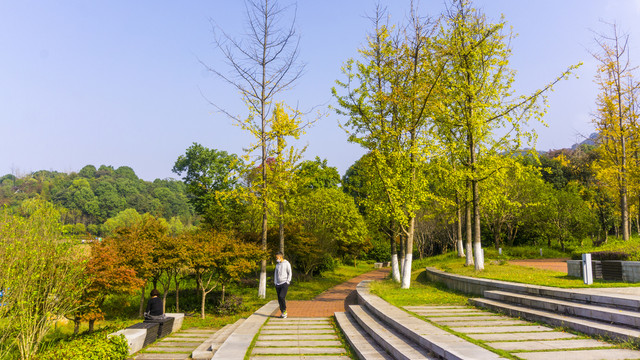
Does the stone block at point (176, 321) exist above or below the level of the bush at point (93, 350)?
below

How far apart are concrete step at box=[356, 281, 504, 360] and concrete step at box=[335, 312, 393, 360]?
524 millimetres

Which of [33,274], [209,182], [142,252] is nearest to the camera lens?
[33,274]

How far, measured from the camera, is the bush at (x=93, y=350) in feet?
19.4

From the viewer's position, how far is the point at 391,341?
20.8 ft

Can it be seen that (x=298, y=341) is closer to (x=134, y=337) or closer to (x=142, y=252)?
(x=134, y=337)

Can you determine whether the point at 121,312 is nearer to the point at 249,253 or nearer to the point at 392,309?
the point at 249,253

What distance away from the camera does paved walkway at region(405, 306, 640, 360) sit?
4734 millimetres

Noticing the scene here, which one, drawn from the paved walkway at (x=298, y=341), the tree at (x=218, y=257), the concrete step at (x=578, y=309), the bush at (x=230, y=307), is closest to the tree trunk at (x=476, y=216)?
the concrete step at (x=578, y=309)

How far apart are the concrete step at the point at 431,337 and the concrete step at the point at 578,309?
8.09ft

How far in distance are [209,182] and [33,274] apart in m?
27.8

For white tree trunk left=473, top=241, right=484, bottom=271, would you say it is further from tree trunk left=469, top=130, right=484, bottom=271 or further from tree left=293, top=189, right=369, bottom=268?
tree left=293, top=189, right=369, bottom=268

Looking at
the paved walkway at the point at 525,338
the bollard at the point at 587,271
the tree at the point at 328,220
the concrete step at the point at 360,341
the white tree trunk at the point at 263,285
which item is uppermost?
the tree at the point at 328,220

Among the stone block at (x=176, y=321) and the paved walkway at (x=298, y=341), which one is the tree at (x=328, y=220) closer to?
the stone block at (x=176, y=321)

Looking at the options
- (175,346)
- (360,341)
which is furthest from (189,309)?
(360,341)
